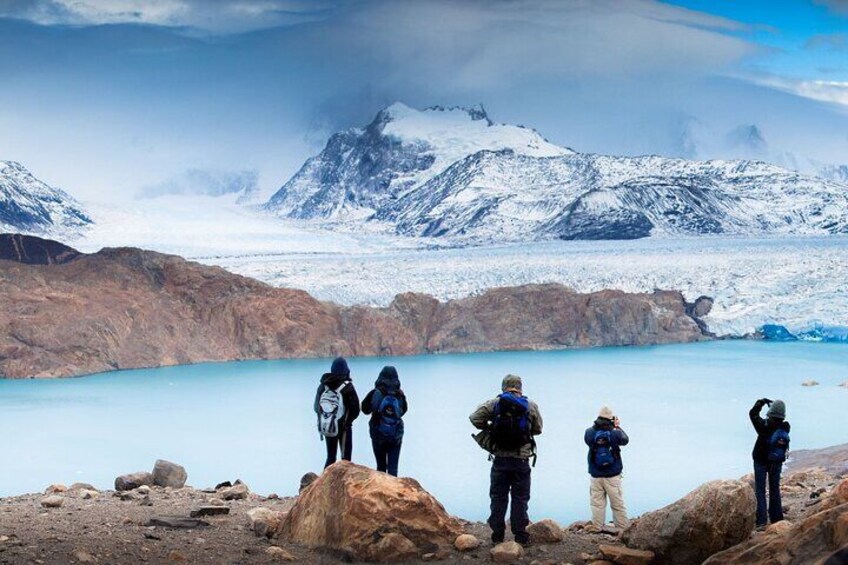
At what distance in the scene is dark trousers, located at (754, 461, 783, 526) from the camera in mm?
7039

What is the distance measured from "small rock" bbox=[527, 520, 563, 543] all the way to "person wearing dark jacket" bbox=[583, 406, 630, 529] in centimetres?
45

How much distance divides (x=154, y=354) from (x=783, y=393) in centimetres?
1956

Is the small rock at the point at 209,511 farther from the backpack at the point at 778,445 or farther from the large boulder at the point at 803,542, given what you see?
the backpack at the point at 778,445

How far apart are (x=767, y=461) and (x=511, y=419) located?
1.78 m

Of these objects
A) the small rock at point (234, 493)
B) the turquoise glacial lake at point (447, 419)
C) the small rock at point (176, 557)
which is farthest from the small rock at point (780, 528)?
the turquoise glacial lake at point (447, 419)

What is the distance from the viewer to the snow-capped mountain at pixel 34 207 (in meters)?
59.3

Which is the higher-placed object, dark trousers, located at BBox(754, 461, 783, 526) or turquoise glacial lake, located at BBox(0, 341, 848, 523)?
dark trousers, located at BBox(754, 461, 783, 526)

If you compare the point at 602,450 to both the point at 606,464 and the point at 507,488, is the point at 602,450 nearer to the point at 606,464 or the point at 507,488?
the point at 606,464

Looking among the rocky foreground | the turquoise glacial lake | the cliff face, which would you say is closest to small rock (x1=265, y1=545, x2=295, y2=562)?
the rocky foreground

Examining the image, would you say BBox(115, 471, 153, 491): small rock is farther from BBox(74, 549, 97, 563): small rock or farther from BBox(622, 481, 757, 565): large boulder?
A: BBox(622, 481, 757, 565): large boulder

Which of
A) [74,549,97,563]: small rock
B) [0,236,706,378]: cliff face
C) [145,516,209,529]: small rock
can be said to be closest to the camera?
[74,549,97,563]: small rock

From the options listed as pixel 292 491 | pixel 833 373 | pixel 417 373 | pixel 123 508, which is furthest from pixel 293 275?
pixel 123 508

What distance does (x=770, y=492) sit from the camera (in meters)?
7.12

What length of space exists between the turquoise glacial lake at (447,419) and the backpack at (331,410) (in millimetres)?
4220
